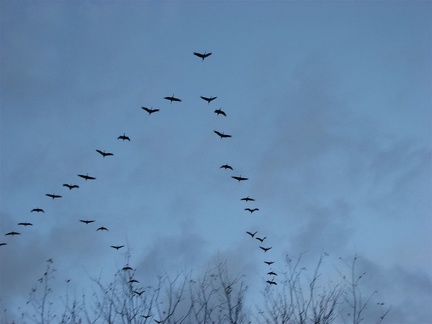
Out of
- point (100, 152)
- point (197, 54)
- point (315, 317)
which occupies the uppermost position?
point (197, 54)

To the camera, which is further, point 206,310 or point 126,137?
point 126,137

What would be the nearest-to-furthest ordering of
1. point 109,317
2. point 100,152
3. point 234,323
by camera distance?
point 109,317 < point 234,323 < point 100,152

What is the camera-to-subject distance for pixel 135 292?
23.1 metres

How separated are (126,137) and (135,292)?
7.92m

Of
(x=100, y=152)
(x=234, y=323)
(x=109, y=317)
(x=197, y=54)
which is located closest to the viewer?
(x=109, y=317)

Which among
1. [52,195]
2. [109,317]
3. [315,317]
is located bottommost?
[109,317]

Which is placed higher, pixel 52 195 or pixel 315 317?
pixel 52 195

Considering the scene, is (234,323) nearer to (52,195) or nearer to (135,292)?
(135,292)

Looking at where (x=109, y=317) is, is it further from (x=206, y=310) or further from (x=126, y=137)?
(x=126, y=137)

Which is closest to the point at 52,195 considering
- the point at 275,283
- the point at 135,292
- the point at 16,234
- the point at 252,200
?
the point at 16,234

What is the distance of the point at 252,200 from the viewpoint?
1117 inches

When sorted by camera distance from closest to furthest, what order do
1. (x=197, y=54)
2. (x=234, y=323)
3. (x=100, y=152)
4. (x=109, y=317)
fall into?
(x=109, y=317)
(x=234, y=323)
(x=197, y=54)
(x=100, y=152)

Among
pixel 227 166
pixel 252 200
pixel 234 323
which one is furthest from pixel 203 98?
pixel 234 323

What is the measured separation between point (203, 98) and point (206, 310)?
9.42 metres
